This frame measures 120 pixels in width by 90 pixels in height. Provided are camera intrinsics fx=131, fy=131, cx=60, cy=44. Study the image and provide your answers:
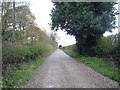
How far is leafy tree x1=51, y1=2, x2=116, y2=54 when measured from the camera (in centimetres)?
1276

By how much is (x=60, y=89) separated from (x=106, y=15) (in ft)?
34.0

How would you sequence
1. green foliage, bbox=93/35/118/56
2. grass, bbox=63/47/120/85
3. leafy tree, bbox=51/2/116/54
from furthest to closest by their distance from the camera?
leafy tree, bbox=51/2/116/54 < green foliage, bbox=93/35/118/56 < grass, bbox=63/47/120/85

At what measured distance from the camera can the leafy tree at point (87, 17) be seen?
12.8 meters

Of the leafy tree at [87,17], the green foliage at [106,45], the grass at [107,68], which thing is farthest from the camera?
the leafy tree at [87,17]

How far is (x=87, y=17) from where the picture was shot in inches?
494

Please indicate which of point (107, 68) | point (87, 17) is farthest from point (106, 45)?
point (107, 68)

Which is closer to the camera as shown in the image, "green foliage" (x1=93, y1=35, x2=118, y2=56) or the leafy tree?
"green foliage" (x1=93, y1=35, x2=118, y2=56)

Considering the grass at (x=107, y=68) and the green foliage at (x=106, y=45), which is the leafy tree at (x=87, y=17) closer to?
the green foliage at (x=106, y=45)

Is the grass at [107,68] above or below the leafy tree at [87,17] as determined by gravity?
below

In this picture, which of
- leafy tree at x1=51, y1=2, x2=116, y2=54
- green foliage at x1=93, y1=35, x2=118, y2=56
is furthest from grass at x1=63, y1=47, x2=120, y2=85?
leafy tree at x1=51, y1=2, x2=116, y2=54

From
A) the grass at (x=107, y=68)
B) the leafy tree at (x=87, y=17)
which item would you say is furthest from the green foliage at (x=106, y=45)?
the grass at (x=107, y=68)

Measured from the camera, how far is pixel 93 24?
12.7 metres

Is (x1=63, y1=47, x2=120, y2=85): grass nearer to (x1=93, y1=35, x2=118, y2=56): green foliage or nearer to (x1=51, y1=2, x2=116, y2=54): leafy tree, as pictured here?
(x1=93, y1=35, x2=118, y2=56): green foliage

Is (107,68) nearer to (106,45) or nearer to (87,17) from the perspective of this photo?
(106,45)
